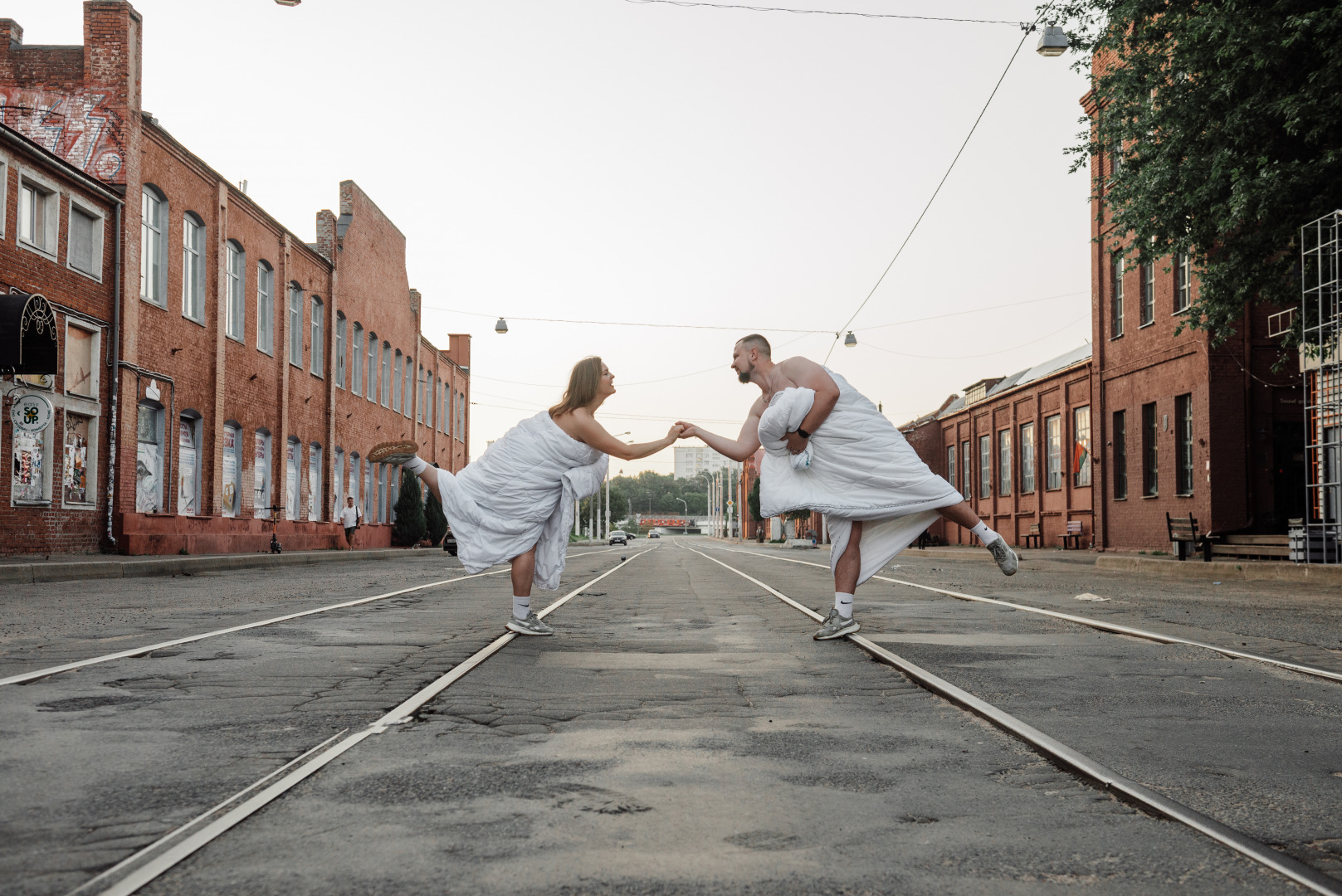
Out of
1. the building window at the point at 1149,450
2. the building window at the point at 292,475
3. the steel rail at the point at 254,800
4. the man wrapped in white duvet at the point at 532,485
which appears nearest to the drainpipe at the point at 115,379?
the building window at the point at 292,475

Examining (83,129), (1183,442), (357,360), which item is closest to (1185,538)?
(1183,442)

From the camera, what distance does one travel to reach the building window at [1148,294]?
94.3 feet

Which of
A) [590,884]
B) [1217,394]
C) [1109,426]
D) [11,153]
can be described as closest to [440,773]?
[590,884]

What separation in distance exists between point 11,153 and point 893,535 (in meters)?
18.3

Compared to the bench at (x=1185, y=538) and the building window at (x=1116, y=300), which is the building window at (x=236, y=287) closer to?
the bench at (x=1185, y=538)

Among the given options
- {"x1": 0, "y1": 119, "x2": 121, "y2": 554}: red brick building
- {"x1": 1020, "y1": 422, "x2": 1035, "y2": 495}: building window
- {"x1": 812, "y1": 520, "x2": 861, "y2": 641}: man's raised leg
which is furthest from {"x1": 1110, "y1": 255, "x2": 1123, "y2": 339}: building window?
{"x1": 812, "y1": 520, "x2": 861, "y2": 641}: man's raised leg

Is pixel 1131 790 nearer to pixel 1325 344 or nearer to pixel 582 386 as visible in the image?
pixel 582 386

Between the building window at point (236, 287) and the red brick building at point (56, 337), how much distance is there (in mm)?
6260

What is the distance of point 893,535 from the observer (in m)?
7.43

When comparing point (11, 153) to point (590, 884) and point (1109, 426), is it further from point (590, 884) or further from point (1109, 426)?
point (1109, 426)

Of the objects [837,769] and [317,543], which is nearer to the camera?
[837,769]

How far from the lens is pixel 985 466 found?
48875 millimetres

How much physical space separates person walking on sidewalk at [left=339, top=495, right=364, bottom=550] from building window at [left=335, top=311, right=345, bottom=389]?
389cm

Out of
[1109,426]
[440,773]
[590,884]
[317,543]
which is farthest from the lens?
[317,543]
